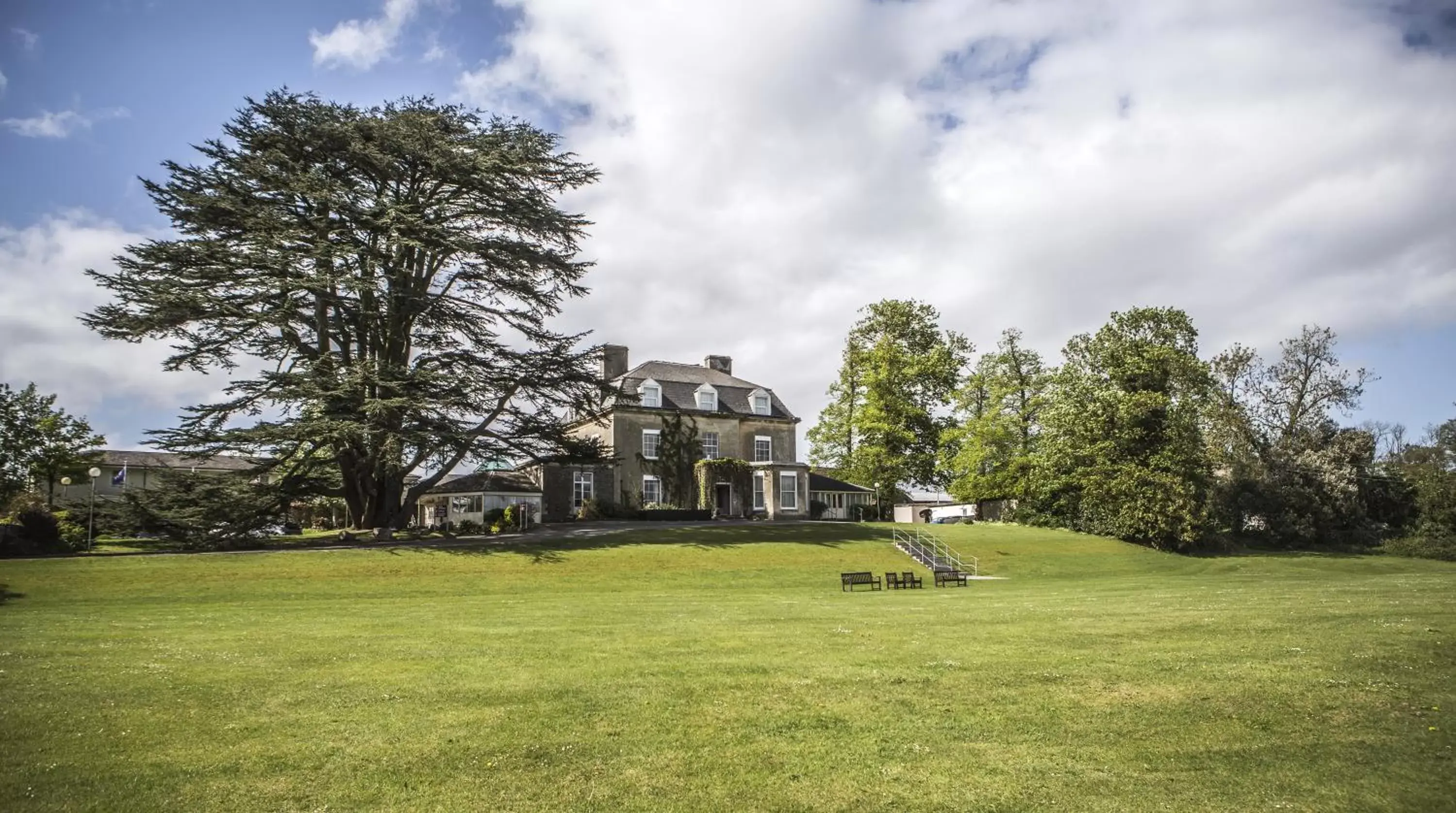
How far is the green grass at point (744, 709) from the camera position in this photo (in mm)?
8156

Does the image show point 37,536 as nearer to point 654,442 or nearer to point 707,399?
point 654,442

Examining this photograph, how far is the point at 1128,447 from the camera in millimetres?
45281

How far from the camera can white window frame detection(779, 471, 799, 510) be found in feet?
171

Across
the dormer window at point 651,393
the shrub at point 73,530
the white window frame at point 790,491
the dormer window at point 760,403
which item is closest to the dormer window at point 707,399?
the dormer window at point 651,393

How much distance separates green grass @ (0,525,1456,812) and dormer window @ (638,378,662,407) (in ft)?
104

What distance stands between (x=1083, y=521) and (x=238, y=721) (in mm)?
43542

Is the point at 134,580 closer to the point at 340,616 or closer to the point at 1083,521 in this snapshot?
the point at 340,616

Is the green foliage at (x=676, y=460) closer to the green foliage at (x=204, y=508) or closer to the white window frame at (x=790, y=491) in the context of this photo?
the white window frame at (x=790, y=491)

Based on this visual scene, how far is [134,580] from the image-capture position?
1013 inches

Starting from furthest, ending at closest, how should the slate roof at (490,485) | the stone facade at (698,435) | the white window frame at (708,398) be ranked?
the white window frame at (708,398), the stone facade at (698,435), the slate roof at (490,485)

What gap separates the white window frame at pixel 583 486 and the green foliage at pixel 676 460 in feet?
10.0

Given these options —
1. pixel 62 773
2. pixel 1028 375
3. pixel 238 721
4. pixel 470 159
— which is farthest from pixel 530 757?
pixel 1028 375

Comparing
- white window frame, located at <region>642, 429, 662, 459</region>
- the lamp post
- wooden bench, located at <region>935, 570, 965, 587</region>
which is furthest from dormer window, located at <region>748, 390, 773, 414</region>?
the lamp post

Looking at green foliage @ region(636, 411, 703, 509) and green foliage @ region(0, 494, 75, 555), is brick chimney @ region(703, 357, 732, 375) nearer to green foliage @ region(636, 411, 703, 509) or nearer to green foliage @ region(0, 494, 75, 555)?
green foliage @ region(636, 411, 703, 509)
